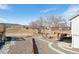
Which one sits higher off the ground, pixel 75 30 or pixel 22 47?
pixel 75 30

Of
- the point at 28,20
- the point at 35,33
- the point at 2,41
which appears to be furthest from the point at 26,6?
the point at 2,41

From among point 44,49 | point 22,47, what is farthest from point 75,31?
point 22,47

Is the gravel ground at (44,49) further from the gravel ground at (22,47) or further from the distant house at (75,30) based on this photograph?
the distant house at (75,30)

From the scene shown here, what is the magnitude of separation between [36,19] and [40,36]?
1.04 ft

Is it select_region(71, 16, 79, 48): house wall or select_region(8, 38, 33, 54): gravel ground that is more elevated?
select_region(71, 16, 79, 48): house wall

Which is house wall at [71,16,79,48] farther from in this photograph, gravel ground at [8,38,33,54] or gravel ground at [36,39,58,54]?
gravel ground at [8,38,33,54]

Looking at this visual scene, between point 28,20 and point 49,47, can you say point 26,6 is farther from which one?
point 49,47

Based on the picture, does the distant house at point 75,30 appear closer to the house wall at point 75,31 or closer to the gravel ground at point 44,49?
the house wall at point 75,31

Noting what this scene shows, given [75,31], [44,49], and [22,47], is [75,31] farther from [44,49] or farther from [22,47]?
[22,47]

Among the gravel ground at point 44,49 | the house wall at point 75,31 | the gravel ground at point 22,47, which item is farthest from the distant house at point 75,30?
the gravel ground at point 22,47

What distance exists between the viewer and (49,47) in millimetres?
3867

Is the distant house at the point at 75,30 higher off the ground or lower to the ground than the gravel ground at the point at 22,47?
higher

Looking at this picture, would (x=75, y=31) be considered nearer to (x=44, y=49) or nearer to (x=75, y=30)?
(x=75, y=30)

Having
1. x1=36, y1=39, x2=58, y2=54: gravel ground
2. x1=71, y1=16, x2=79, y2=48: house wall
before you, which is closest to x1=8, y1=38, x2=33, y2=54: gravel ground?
x1=36, y1=39, x2=58, y2=54: gravel ground
